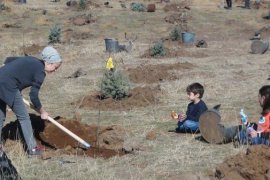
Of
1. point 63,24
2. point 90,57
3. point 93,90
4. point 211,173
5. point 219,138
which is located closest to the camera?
point 211,173

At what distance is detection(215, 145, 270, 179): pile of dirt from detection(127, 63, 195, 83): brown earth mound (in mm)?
8336

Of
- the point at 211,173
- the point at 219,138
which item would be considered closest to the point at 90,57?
the point at 219,138

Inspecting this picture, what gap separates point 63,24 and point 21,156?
22.3 metres

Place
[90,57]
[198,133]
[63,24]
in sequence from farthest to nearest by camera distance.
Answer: [63,24] < [90,57] < [198,133]

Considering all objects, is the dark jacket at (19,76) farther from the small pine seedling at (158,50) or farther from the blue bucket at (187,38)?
the blue bucket at (187,38)

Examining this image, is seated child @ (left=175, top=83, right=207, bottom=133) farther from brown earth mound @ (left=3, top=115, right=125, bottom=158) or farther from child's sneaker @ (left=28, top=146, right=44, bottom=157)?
child's sneaker @ (left=28, top=146, right=44, bottom=157)

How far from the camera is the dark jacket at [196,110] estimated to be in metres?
8.62

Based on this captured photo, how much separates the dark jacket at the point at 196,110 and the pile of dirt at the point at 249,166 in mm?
2255

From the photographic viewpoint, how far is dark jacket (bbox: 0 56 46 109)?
7.06 meters

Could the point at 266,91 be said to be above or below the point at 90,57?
above

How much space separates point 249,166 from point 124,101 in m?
5.99

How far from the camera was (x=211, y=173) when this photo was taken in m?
6.55

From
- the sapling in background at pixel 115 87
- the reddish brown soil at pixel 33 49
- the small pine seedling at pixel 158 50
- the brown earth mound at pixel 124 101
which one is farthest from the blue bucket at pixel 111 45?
the sapling in background at pixel 115 87

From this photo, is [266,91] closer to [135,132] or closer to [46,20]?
[135,132]
